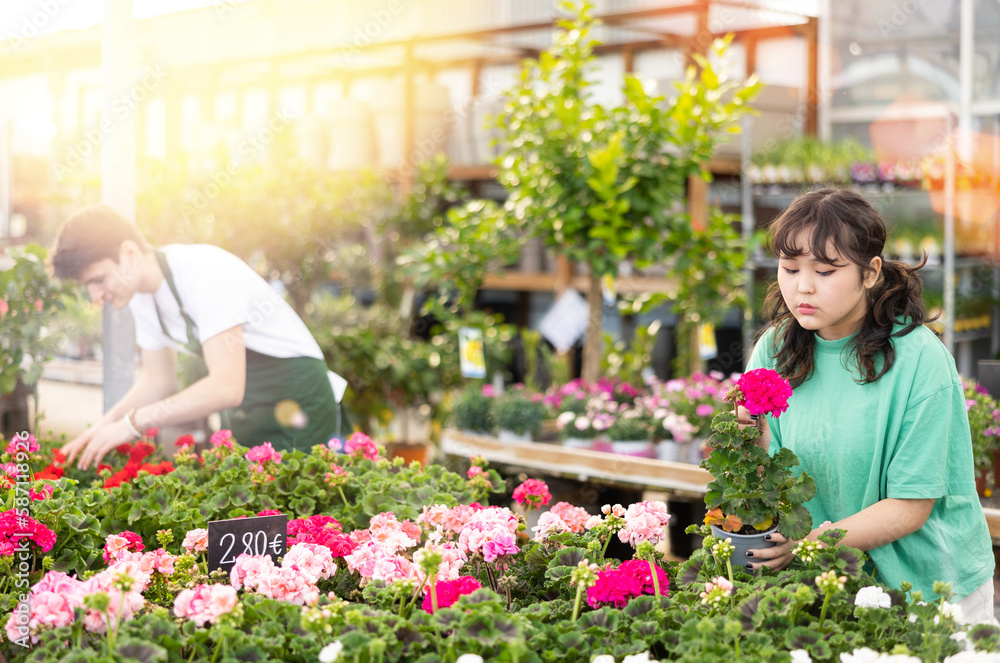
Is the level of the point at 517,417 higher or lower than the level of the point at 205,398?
lower

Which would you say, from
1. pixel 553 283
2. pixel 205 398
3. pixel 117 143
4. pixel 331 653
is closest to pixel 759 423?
pixel 331 653

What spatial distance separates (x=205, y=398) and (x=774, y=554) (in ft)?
4.38

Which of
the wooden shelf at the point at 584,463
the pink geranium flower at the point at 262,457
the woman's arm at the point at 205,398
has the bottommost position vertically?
the wooden shelf at the point at 584,463

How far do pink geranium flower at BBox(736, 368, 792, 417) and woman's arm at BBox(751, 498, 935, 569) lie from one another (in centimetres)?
20

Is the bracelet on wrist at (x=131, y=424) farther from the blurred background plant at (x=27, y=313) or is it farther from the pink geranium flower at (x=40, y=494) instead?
the blurred background plant at (x=27, y=313)

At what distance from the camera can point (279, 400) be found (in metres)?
2.30

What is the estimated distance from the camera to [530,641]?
3.69 feet

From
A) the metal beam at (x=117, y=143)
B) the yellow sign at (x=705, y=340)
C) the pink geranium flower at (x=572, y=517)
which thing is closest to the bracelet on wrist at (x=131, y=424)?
the metal beam at (x=117, y=143)

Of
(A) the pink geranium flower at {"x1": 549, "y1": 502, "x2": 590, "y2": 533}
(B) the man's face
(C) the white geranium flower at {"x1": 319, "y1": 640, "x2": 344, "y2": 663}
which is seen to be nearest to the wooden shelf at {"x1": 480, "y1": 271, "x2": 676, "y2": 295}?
(B) the man's face

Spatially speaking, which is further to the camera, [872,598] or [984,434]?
[984,434]

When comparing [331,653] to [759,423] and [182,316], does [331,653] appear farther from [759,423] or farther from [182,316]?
[182,316]

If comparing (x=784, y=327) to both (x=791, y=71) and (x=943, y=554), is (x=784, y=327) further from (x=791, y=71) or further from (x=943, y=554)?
(x=791, y=71)

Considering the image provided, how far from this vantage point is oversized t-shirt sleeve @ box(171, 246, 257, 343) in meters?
2.12

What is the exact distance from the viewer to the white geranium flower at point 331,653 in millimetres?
1023
